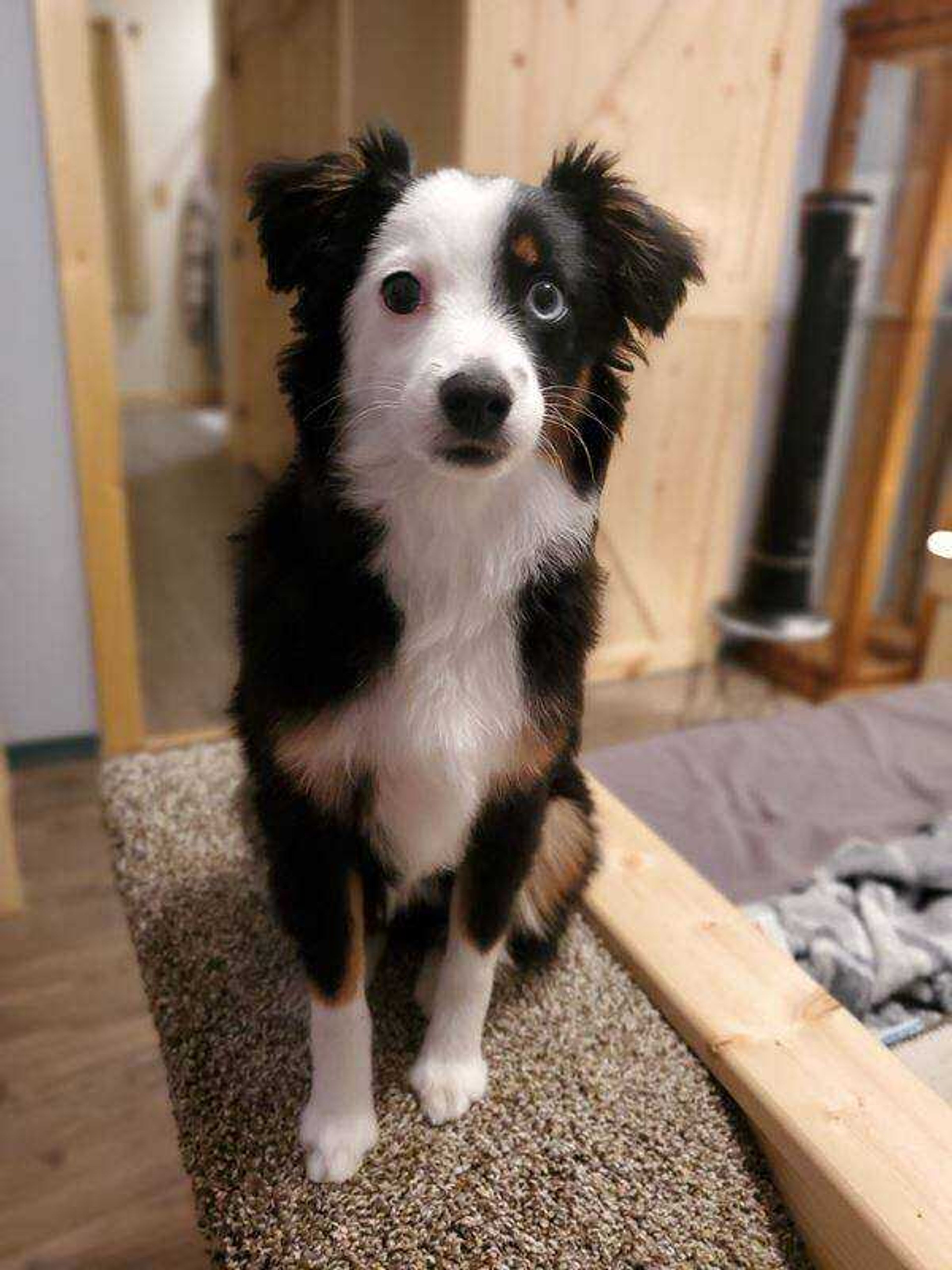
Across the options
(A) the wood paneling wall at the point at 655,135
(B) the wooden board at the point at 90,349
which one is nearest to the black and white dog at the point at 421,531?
(A) the wood paneling wall at the point at 655,135

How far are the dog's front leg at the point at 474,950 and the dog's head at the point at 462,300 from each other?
0.34 meters

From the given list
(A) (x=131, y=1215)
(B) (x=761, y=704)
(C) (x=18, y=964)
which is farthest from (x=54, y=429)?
(B) (x=761, y=704)

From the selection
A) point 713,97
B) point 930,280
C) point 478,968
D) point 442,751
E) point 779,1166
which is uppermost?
point 713,97

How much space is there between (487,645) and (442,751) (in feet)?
0.34

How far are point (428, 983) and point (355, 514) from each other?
0.61 meters

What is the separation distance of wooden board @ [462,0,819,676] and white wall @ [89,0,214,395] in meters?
→ 4.83

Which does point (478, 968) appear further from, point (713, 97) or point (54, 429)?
point (713, 97)

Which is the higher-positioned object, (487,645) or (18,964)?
(487,645)

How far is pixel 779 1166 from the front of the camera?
97cm

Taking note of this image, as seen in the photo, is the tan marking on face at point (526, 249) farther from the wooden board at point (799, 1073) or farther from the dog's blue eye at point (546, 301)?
the wooden board at point (799, 1073)

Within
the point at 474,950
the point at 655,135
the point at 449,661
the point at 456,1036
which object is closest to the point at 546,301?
the point at 449,661

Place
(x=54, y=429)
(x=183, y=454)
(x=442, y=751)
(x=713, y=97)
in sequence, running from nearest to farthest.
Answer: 1. (x=442, y=751)
2. (x=54, y=429)
3. (x=713, y=97)
4. (x=183, y=454)

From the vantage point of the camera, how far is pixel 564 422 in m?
0.78

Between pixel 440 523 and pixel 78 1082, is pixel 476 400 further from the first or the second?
pixel 78 1082
